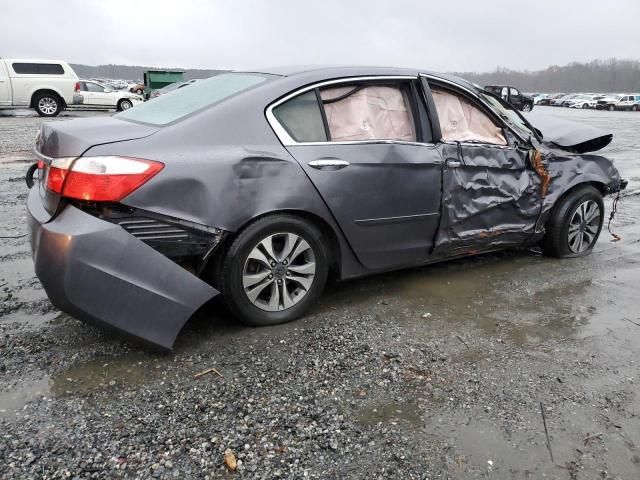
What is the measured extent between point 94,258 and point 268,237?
955mm

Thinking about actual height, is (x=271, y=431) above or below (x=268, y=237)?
below

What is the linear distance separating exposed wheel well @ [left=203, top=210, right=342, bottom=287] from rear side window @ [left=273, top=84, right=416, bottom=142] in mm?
466

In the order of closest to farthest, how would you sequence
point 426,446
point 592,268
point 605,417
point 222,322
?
point 426,446 → point 605,417 → point 222,322 → point 592,268

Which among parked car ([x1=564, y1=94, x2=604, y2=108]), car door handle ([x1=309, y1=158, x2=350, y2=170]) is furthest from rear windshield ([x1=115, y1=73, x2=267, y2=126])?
parked car ([x1=564, y1=94, x2=604, y2=108])

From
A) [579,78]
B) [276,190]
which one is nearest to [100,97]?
[276,190]

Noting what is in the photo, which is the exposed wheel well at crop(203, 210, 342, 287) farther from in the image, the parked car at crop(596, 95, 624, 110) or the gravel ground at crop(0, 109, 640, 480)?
the parked car at crop(596, 95, 624, 110)

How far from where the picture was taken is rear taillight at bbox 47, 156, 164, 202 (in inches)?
102

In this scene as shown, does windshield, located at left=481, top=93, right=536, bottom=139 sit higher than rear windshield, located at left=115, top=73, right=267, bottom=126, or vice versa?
rear windshield, located at left=115, top=73, right=267, bottom=126

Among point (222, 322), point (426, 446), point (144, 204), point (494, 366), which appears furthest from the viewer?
point (222, 322)

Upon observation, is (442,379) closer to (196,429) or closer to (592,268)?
(196,429)

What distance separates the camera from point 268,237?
3080 millimetres

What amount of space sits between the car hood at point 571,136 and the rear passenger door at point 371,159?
148 centimetres

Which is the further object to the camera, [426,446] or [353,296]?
[353,296]

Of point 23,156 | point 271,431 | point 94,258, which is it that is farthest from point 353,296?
point 23,156
